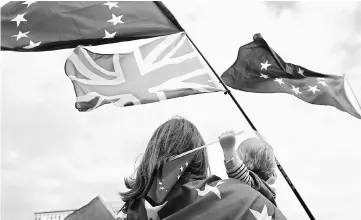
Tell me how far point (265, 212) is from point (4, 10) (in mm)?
4519

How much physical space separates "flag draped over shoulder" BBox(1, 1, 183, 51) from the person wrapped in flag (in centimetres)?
329

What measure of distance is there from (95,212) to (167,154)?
2.22 ft

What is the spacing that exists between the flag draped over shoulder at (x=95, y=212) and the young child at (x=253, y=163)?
812 millimetres

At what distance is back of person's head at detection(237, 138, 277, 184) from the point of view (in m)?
3.21

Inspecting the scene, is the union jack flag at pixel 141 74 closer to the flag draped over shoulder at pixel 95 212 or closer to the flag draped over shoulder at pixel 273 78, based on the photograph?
the flag draped over shoulder at pixel 273 78

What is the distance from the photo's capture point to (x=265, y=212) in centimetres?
242

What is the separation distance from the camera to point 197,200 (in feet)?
8.09

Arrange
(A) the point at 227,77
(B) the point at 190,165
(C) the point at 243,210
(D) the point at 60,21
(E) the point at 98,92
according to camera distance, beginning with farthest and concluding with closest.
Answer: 1. (A) the point at 227,77
2. (D) the point at 60,21
3. (E) the point at 98,92
4. (B) the point at 190,165
5. (C) the point at 243,210

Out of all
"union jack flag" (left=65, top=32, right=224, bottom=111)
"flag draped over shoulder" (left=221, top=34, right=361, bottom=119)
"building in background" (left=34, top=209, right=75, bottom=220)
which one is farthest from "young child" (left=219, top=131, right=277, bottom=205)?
"building in background" (left=34, top=209, right=75, bottom=220)

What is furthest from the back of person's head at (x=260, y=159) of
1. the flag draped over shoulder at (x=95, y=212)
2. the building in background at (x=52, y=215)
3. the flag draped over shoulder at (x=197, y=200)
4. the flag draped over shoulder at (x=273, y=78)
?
the building in background at (x=52, y=215)

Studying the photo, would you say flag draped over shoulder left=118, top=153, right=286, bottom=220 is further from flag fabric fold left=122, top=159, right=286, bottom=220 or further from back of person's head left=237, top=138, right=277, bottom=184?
back of person's head left=237, top=138, right=277, bottom=184

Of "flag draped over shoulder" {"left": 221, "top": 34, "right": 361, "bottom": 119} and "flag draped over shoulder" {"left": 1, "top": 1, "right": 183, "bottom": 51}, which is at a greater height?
"flag draped over shoulder" {"left": 1, "top": 1, "right": 183, "bottom": 51}

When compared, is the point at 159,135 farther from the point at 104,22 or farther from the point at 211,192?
the point at 104,22

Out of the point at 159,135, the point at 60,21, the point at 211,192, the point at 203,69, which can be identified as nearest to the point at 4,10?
the point at 60,21
